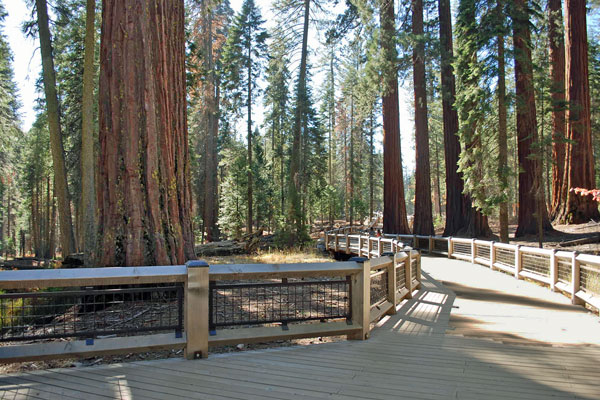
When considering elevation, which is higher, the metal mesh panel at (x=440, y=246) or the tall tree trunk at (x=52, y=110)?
the tall tree trunk at (x=52, y=110)

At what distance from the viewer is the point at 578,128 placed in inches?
684

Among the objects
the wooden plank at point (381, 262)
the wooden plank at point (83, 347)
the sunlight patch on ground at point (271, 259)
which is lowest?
the sunlight patch on ground at point (271, 259)

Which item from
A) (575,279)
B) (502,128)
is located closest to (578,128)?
(502,128)

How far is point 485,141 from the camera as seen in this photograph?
15.7 meters

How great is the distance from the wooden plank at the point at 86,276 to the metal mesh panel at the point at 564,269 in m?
7.69

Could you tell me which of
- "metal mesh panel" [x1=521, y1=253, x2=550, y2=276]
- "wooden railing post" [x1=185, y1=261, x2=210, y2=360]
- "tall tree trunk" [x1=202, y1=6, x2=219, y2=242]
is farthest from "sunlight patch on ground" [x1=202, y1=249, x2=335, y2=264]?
"tall tree trunk" [x1=202, y1=6, x2=219, y2=242]

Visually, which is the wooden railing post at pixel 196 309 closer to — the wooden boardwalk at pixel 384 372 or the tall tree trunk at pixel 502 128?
the wooden boardwalk at pixel 384 372

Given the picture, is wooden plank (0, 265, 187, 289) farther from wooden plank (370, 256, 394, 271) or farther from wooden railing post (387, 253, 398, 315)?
wooden railing post (387, 253, 398, 315)

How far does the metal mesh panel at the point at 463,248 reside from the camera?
1415cm

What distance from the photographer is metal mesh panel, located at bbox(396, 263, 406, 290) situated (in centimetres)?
692

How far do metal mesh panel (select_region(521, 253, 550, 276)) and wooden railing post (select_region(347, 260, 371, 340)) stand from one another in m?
6.40

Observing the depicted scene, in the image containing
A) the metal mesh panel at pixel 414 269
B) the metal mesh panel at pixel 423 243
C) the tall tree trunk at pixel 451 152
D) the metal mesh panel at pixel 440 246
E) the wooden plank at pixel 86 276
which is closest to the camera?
the wooden plank at pixel 86 276

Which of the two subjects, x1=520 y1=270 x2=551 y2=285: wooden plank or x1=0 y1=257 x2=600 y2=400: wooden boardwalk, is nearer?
x1=0 y1=257 x2=600 y2=400: wooden boardwalk

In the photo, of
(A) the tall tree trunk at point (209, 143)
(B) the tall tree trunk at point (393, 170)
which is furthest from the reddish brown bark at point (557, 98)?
(A) the tall tree trunk at point (209, 143)
